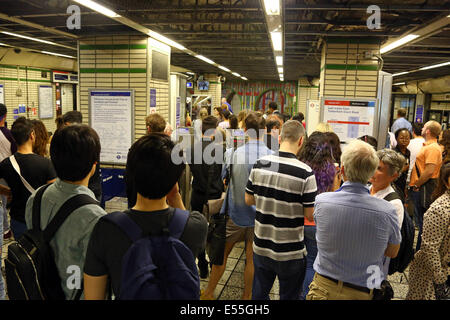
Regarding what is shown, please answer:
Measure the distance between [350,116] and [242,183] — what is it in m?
3.17

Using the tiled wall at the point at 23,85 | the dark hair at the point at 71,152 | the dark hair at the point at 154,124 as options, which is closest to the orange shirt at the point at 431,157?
the dark hair at the point at 154,124

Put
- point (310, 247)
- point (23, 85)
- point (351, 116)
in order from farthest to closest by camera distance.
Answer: point (23, 85), point (351, 116), point (310, 247)

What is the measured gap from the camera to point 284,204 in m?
2.62

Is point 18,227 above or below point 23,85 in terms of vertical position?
below

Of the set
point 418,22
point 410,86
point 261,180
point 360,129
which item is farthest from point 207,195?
point 410,86

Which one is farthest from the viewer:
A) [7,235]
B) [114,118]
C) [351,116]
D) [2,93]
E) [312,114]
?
[2,93]

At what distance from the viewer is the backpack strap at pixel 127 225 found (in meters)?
1.36

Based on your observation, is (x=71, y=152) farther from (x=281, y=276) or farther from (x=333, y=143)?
(x=333, y=143)

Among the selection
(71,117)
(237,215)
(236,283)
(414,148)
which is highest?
(71,117)

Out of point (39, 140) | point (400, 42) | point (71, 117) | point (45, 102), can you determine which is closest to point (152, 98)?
point (71, 117)

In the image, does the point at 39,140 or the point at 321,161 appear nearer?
the point at 321,161

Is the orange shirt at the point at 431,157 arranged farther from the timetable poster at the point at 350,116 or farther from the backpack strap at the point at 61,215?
the backpack strap at the point at 61,215

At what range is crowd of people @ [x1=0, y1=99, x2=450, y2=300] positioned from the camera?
4.61 ft

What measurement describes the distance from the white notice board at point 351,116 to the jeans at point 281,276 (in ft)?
11.7
